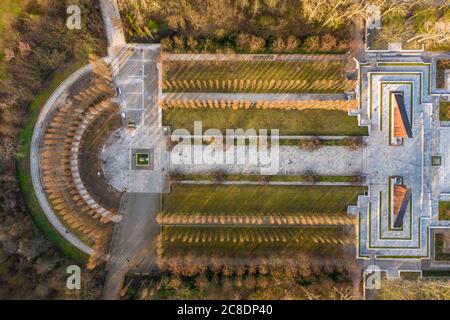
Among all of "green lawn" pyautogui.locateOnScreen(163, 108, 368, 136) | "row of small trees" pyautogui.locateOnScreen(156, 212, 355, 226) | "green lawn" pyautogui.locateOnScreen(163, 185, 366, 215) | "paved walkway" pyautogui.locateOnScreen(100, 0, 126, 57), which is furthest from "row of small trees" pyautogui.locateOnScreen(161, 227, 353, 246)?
"paved walkway" pyautogui.locateOnScreen(100, 0, 126, 57)

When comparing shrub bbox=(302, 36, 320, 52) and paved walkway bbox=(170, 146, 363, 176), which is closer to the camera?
shrub bbox=(302, 36, 320, 52)

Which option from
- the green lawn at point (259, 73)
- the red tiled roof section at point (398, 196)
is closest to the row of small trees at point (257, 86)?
the green lawn at point (259, 73)

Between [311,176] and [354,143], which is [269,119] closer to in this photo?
[311,176]

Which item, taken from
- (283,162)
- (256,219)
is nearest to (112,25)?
(283,162)

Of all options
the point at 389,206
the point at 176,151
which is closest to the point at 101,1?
the point at 176,151

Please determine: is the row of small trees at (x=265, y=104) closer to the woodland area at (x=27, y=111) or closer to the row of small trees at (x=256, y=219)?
the woodland area at (x=27, y=111)

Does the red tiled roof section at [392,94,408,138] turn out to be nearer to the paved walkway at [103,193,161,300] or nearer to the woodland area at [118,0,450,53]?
the woodland area at [118,0,450,53]
